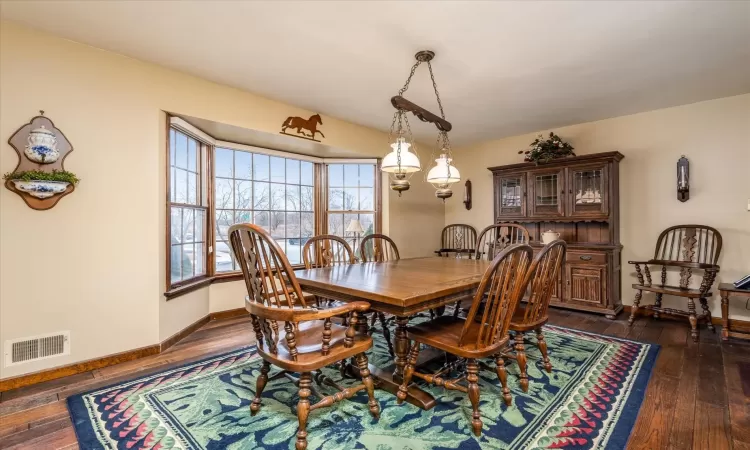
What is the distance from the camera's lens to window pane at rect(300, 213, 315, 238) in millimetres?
4539

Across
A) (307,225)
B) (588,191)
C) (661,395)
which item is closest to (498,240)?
(588,191)

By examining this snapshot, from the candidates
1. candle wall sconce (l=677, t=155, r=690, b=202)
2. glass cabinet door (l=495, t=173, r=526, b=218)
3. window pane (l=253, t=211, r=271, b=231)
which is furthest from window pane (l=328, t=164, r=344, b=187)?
candle wall sconce (l=677, t=155, r=690, b=202)

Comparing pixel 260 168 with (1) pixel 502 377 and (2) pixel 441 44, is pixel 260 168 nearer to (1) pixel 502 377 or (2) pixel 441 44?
(2) pixel 441 44

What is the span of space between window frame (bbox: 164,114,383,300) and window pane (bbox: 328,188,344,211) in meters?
0.06

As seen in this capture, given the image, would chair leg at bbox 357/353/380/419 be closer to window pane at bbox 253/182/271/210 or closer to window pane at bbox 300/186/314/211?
window pane at bbox 253/182/271/210

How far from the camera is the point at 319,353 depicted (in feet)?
5.46

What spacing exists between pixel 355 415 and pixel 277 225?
2895 mm

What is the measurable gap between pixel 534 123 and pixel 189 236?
14.2ft

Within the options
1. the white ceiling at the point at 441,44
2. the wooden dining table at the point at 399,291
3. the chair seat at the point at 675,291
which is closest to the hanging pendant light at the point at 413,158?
the white ceiling at the point at 441,44

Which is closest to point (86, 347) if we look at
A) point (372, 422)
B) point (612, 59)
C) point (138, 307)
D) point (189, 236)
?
point (138, 307)

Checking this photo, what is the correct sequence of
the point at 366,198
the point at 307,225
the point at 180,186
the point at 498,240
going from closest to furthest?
the point at 180,186 → the point at 498,240 → the point at 307,225 → the point at 366,198

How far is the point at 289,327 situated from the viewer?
60.9 inches

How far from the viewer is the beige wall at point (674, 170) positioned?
3.49m

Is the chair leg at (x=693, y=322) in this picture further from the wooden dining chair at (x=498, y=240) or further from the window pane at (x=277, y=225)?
the window pane at (x=277, y=225)
